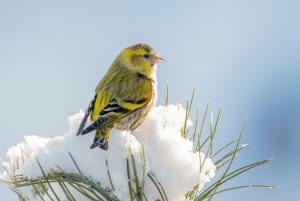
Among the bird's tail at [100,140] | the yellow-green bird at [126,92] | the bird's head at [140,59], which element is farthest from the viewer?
the bird's head at [140,59]

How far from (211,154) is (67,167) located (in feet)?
2.08

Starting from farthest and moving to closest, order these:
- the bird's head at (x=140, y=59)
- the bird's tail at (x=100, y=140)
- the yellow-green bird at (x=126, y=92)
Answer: the bird's head at (x=140, y=59) < the yellow-green bird at (x=126, y=92) < the bird's tail at (x=100, y=140)

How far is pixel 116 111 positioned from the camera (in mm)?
3162

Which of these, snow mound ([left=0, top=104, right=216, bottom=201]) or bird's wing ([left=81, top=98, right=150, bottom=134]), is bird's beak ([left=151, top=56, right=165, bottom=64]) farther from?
snow mound ([left=0, top=104, right=216, bottom=201])

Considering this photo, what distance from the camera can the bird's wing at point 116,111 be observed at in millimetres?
2778

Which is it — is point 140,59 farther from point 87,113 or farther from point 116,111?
point 87,113

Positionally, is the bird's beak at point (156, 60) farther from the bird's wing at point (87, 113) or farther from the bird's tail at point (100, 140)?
the bird's tail at point (100, 140)

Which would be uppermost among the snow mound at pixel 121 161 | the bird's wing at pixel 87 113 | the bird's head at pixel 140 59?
the bird's head at pixel 140 59

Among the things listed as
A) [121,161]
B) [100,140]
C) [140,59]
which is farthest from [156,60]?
[121,161]

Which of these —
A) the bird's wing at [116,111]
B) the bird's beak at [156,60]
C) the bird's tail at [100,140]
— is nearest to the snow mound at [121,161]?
the bird's tail at [100,140]

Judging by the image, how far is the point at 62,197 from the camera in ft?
6.75

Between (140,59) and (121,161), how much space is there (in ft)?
7.18

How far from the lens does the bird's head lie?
398 centimetres

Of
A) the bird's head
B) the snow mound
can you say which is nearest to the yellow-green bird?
the bird's head
